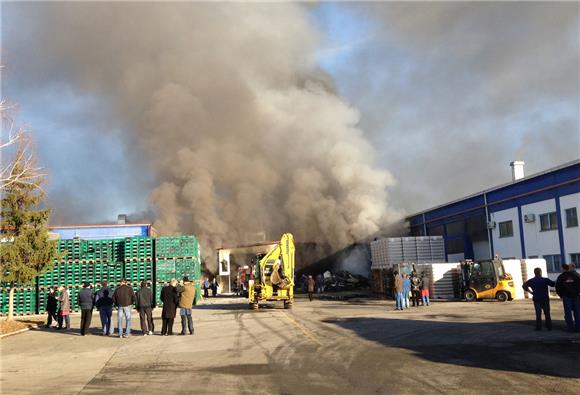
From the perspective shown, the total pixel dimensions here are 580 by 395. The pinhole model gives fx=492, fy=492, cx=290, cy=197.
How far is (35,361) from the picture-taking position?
10.0 metres

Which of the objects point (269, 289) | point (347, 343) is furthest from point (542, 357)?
point (269, 289)

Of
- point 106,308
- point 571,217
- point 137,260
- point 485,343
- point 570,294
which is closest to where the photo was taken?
point 485,343

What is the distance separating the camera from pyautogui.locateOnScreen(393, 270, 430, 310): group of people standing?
59.0ft

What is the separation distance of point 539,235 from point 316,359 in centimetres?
2037

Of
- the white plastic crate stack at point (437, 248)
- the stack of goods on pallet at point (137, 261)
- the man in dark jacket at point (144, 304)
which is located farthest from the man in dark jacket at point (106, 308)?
the white plastic crate stack at point (437, 248)

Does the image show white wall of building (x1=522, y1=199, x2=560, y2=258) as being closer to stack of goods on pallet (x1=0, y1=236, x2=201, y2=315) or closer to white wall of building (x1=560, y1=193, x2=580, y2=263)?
white wall of building (x1=560, y1=193, x2=580, y2=263)

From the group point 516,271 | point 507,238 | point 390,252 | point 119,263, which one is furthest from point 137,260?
point 507,238

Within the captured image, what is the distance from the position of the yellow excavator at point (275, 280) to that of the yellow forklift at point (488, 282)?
770 cm

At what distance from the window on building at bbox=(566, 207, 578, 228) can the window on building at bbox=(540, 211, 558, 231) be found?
83 cm

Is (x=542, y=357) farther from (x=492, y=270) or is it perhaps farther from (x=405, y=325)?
(x=492, y=270)

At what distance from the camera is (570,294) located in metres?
10.8

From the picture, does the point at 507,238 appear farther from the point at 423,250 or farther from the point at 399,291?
the point at 399,291

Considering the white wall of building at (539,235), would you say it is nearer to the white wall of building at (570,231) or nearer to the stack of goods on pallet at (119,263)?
the white wall of building at (570,231)

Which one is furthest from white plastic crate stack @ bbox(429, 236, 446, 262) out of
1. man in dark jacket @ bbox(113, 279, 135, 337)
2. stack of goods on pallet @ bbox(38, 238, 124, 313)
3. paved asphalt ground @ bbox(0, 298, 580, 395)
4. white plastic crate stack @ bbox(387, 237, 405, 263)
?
man in dark jacket @ bbox(113, 279, 135, 337)
